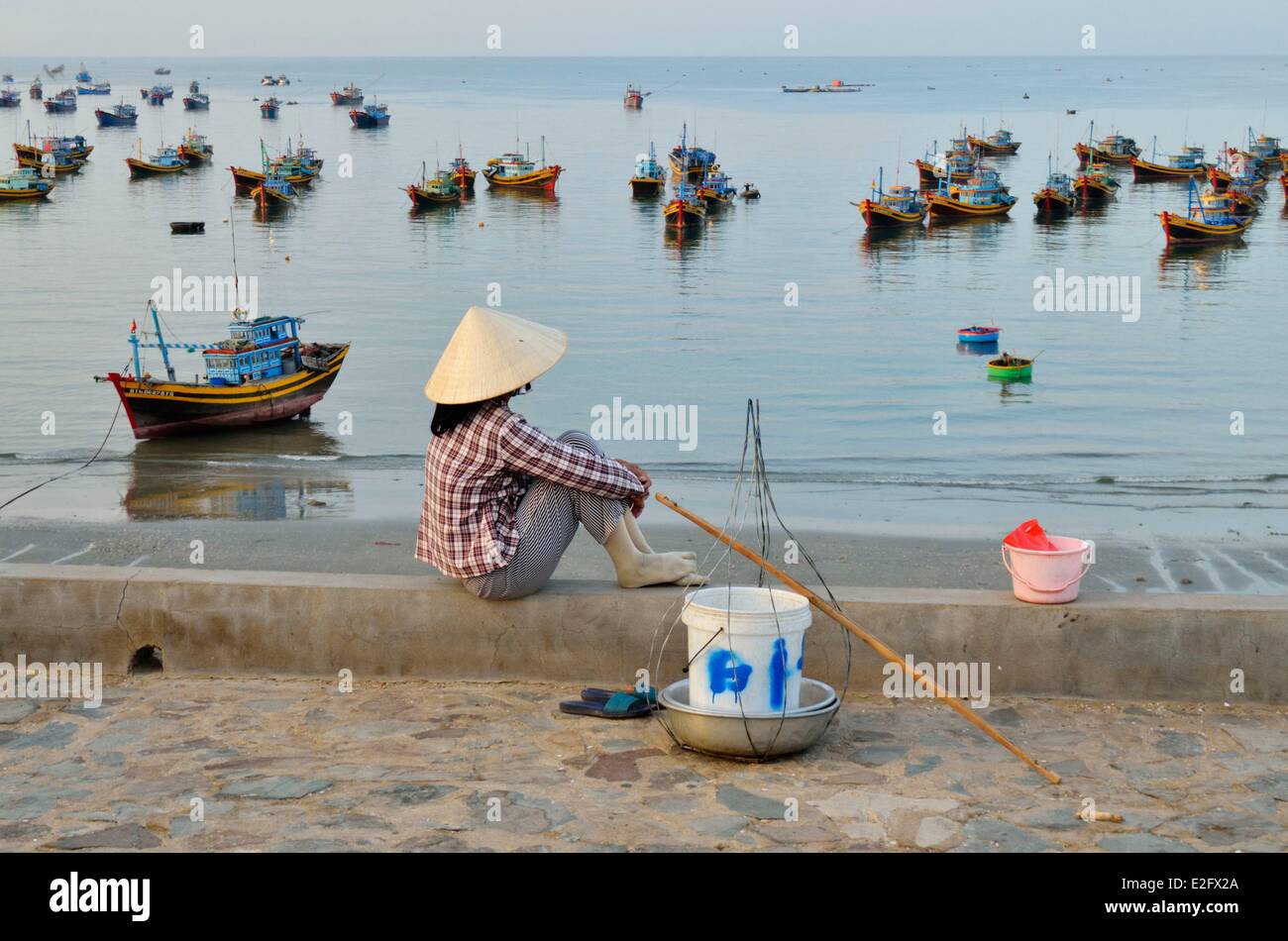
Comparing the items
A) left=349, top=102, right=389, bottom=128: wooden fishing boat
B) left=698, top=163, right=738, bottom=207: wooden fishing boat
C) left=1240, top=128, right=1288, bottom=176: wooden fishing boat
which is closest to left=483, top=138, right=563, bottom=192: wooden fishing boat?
left=698, top=163, right=738, bottom=207: wooden fishing boat

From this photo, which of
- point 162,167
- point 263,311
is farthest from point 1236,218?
point 162,167

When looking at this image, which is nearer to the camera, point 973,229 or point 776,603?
point 776,603

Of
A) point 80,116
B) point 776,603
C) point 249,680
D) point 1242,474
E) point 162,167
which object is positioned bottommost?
Result: point 1242,474

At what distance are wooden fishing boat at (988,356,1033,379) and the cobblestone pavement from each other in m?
22.5

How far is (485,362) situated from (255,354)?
61.8 ft

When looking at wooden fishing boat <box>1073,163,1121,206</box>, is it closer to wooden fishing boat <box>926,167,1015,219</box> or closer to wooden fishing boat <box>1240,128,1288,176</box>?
wooden fishing boat <box>926,167,1015,219</box>

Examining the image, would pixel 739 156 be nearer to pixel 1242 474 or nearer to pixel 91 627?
pixel 1242 474

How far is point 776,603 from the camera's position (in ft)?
16.4

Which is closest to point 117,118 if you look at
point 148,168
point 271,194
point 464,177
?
point 148,168

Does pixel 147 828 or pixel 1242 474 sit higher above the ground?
pixel 147 828

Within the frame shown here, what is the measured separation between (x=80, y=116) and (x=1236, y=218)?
12960 centimetres

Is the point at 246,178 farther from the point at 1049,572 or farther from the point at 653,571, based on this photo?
the point at 1049,572

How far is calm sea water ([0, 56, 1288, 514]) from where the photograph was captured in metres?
21.6

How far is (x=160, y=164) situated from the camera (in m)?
83.7
